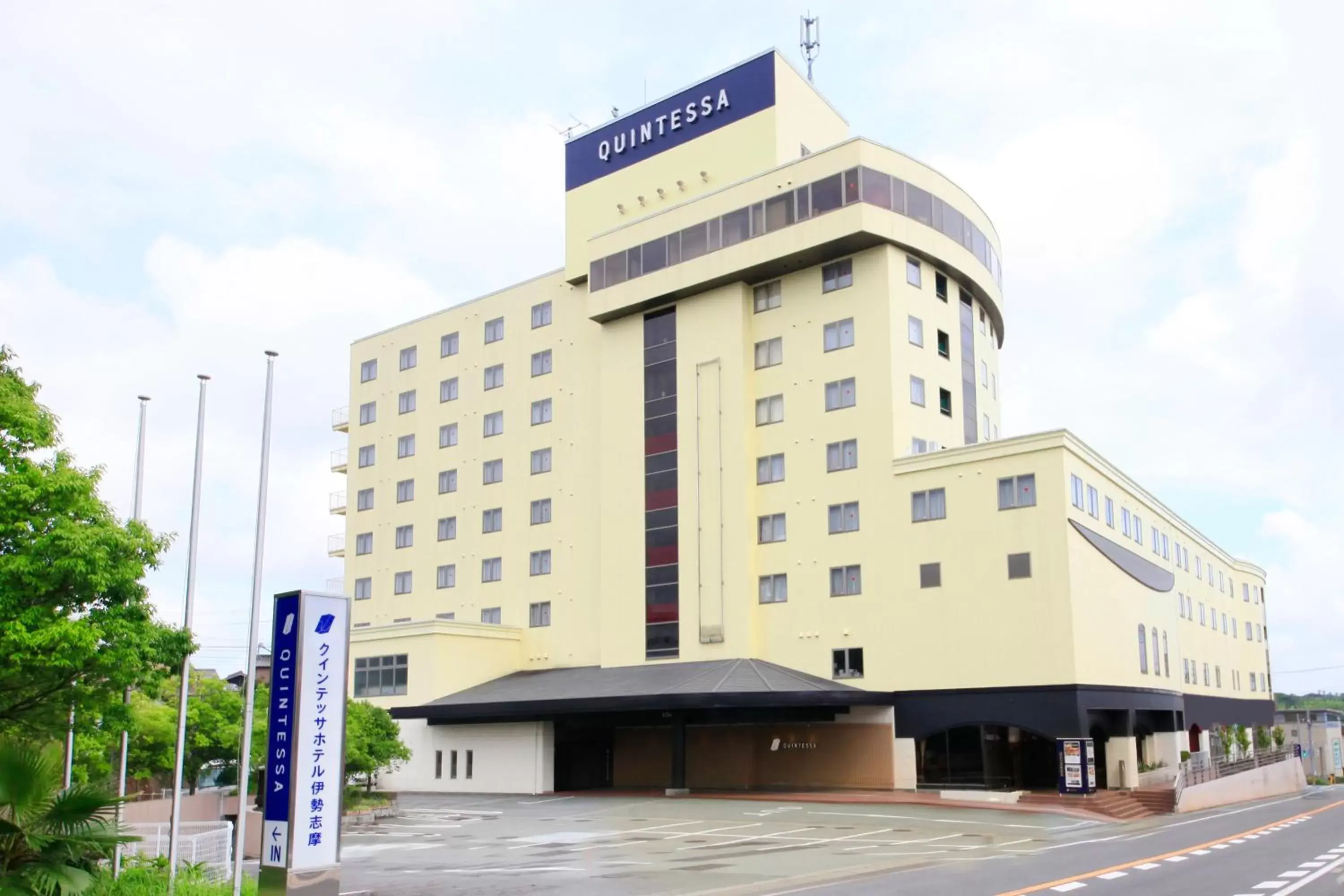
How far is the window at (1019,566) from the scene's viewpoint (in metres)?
41.2

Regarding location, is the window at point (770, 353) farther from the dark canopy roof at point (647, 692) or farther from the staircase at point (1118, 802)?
the staircase at point (1118, 802)

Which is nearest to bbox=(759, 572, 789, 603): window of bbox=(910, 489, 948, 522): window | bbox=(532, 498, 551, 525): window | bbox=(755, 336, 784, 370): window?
bbox=(910, 489, 948, 522): window

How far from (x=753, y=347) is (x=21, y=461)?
3596 centimetres

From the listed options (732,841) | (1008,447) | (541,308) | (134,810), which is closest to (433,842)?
(732,841)

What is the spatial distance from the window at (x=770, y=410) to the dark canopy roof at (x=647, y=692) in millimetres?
9888

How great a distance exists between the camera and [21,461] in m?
17.3

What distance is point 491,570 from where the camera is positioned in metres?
58.8

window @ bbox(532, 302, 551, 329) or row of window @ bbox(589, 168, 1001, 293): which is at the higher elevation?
row of window @ bbox(589, 168, 1001, 293)

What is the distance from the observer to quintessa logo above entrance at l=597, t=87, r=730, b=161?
5319 centimetres

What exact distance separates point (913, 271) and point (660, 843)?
91.7ft

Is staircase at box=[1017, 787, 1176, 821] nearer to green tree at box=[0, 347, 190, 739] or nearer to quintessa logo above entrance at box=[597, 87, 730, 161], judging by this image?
green tree at box=[0, 347, 190, 739]

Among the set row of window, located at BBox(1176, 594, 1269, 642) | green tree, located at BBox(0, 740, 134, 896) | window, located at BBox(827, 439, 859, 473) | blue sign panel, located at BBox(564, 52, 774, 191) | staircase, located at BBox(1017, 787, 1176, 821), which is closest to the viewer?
green tree, located at BBox(0, 740, 134, 896)

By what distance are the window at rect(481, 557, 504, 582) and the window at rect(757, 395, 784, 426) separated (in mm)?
16516

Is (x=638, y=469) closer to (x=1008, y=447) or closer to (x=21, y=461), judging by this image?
(x=1008, y=447)
